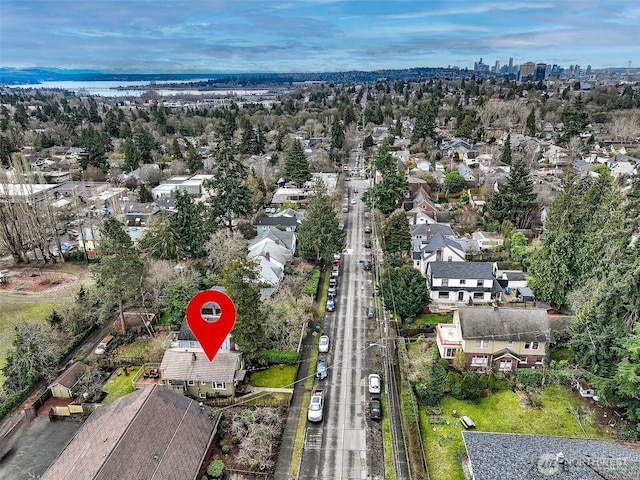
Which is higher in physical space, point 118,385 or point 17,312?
point 118,385

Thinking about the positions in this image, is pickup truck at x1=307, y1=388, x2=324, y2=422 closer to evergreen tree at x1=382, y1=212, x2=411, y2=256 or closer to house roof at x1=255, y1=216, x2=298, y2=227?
evergreen tree at x1=382, y1=212, x2=411, y2=256

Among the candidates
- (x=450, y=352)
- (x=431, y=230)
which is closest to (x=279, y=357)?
(x=450, y=352)

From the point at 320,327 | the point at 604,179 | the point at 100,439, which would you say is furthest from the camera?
the point at 604,179

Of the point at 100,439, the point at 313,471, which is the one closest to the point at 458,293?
the point at 313,471

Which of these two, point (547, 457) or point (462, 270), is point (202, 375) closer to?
point (547, 457)

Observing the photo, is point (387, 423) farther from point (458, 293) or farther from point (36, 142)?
point (36, 142)

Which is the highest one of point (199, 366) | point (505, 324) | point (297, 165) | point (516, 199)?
point (297, 165)
